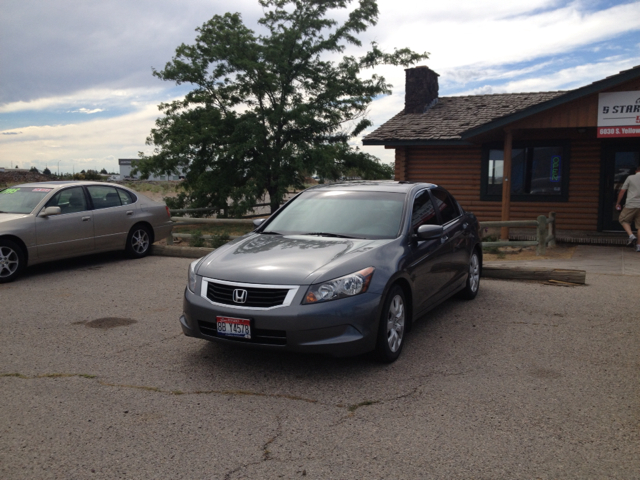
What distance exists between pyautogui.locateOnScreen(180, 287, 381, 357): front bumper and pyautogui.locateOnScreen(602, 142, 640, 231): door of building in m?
12.6

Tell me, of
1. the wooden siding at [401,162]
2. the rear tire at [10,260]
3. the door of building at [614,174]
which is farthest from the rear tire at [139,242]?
the door of building at [614,174]

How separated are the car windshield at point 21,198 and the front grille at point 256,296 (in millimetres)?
5976

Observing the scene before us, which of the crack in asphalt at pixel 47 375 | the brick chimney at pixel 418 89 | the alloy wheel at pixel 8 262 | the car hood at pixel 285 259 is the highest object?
the brick chimney at pixel 418 89

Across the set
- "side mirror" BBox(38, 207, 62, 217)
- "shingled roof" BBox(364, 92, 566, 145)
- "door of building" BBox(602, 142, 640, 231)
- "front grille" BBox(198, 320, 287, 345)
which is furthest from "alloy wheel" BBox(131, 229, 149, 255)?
"door of building" BBox(602, 142, 640, 231)

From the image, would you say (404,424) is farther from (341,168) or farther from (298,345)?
(341,168)

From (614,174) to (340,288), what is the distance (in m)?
13.0

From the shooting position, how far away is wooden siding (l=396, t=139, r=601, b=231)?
594 inches

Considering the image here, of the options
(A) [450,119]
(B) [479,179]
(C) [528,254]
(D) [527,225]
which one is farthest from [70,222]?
(A) [450,119]

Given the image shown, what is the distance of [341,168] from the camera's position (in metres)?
20.9

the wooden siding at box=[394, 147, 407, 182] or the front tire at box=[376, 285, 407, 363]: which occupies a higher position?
the wooden siding at box=[394, 147, 407, 182]

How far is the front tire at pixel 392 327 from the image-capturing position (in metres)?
4.71

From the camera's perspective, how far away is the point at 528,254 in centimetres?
1227

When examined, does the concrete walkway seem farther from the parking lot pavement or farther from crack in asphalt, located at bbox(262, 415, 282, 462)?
crack in asphalt, located at bbox(262, 415, 282, 462)

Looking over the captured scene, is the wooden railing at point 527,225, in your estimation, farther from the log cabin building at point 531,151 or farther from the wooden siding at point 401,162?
the wooden siding at point 401,162
